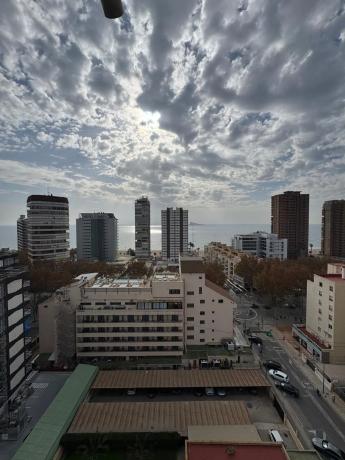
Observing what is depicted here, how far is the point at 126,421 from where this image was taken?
2111 cm

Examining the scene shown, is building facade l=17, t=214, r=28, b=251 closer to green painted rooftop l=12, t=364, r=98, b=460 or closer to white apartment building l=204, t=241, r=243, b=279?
white apartment building l=204, t=241, r=243, b=279

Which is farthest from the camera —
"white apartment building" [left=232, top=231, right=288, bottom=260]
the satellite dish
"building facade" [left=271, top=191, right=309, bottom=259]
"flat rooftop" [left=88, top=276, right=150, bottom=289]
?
"building facade" [left=271, top=191, right=309, bottom=259]

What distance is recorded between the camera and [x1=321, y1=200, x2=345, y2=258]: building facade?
102 m

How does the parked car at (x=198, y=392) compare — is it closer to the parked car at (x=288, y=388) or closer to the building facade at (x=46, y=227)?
the parked car at (x=288, y=388)

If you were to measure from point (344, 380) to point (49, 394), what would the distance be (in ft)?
93.5

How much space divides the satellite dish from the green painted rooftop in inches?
895

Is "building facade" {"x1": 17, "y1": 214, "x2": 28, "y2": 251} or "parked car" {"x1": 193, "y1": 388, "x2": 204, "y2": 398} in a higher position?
"building facade" {"x1": 17, "y1": 214, "x2": 28, "y2": 251}

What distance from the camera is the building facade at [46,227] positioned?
75688 mm

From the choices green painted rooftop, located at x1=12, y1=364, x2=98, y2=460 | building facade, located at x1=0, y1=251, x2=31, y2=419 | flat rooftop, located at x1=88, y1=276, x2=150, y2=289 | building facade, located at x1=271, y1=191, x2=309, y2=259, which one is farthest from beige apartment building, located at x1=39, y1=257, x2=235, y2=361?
building facade, located at x1=271, y1=191, x2=309, y2=259

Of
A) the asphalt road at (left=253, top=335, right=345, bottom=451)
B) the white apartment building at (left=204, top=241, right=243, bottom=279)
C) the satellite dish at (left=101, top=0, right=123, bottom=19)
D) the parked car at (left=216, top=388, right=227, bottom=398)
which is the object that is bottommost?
the asphalt road at (left=253, top=335, right=345, bottom=451)

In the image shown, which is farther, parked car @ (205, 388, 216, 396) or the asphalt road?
parked car @ (205, 388, 216, 396)

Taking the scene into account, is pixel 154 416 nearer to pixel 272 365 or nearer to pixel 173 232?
pixel 272 365

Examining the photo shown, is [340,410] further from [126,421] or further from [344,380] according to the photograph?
[126,421]

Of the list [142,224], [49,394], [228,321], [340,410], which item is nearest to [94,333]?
[49,394]
